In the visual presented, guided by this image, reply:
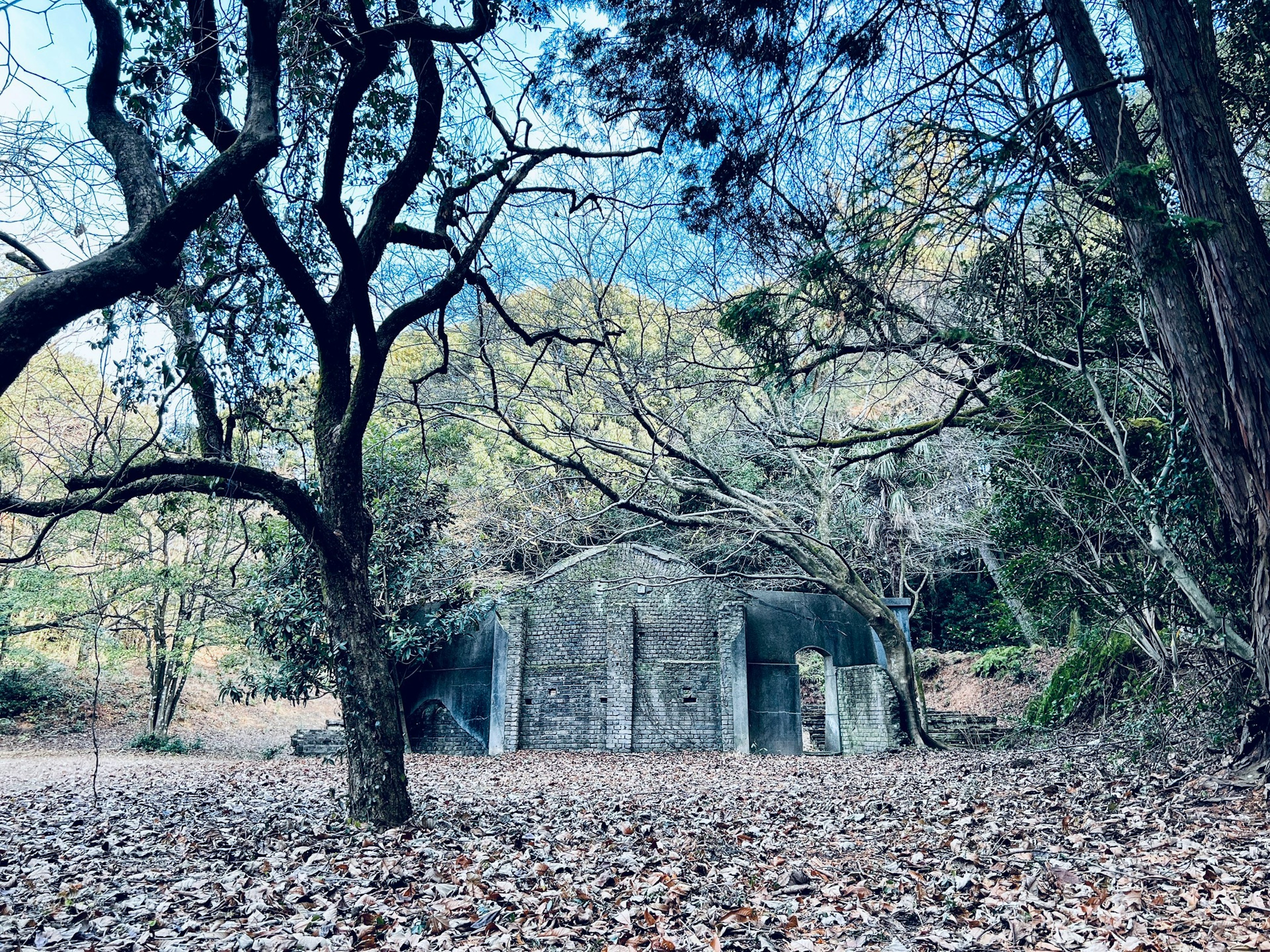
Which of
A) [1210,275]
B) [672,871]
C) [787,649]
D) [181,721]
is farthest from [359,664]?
[181,721]

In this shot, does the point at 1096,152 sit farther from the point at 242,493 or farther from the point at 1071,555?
the point at 242,493

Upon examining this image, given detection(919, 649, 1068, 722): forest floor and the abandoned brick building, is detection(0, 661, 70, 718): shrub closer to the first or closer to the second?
the abandoned brick building

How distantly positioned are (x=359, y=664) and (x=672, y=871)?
9.04 feet

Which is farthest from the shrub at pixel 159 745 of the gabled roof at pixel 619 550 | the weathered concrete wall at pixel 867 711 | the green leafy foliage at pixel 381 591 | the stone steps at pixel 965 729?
the stone steps at pixel 965 729

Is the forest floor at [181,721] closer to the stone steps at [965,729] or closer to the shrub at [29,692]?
the shrub at [29,692]

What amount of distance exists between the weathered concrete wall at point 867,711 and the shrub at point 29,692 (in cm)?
1838

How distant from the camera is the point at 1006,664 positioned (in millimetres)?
19406

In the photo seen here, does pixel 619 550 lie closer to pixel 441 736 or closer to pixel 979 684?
pixel 441 736

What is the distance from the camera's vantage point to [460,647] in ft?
49.6

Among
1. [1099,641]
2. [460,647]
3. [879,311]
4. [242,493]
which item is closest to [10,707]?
[460,647]

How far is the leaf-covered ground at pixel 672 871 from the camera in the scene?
3.65 metres

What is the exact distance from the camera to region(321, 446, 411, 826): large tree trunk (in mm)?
5723

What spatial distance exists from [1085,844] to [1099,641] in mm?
7603

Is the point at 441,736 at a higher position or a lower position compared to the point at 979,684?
lower
